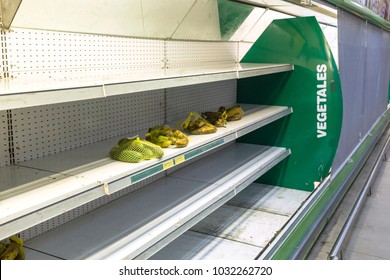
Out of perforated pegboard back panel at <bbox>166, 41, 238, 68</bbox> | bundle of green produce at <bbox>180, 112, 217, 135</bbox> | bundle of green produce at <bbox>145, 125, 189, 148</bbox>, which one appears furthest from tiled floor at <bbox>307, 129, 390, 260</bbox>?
perforated pegboard back panel at <bbox>166, 41, 238, 68</bbox>

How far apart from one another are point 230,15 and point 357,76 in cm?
150

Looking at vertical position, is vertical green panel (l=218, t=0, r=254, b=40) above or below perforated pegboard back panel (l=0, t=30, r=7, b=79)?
above

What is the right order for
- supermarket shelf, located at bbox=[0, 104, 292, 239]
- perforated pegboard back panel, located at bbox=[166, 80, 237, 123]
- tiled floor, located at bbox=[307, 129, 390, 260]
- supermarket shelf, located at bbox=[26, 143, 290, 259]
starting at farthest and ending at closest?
1. tiled floor, located at bbox=[307, 129, 390, 260]
2. perforated pegboard back panel, located at bbox=[166, 80, 237, 123]
3. supermarket shelf, located at bbox=[26, 143, 290, 259]
4. supermarket shelf, located at bbox=[0, 104, 292, 239]

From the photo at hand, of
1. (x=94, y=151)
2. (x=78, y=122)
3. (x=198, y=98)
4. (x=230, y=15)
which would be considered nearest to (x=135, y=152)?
(x=94, y=151)

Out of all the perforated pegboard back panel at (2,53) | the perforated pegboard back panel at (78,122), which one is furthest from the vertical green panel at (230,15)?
the perforated pegboard back panel at (2,53)

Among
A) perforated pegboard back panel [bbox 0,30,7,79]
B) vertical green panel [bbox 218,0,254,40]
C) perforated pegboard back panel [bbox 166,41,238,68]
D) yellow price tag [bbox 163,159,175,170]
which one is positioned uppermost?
vertical green panel [bbox 218,0,254,40]

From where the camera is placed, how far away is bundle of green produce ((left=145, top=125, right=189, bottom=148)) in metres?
2.20

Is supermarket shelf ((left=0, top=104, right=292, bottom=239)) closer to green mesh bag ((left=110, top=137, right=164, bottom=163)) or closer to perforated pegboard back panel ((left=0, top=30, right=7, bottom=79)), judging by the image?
green mesh bag ((left=110, top=137, right=164, bottom=163))

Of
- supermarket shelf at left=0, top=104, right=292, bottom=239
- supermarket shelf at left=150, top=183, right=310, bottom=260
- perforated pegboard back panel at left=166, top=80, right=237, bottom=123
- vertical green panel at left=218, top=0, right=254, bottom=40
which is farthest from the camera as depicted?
vertical green panel at left=218, top=0, right=254, bottom=40

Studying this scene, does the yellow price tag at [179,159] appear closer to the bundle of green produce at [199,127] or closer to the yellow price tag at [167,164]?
the yellow price tag at [167,164]

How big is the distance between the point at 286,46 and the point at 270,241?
5.79 ft

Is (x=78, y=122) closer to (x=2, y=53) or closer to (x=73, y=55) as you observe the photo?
(x=73, y=55)

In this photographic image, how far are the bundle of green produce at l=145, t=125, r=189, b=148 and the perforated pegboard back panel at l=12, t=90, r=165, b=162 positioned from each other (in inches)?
11.5

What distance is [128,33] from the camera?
264cm
